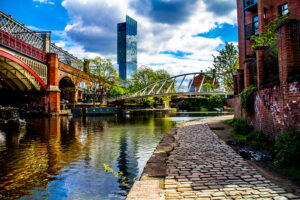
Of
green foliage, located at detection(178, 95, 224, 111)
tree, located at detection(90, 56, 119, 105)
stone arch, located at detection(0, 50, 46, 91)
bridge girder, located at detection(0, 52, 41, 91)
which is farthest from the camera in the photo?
green foliage, located at detection(178, 95, 224, 111)

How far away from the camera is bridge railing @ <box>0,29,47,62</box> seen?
26.7 metres

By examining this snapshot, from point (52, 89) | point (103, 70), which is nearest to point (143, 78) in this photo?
point (103, 70)

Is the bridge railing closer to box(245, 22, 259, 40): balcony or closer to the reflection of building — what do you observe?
box(245, 22, 259, 40): balcony

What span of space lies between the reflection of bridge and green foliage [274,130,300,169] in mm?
30506

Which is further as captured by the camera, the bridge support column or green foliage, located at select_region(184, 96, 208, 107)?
green foliage, located at select_region(184, 96, 208, 107)

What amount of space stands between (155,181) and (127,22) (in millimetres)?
198871

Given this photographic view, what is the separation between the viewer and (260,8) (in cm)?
1872

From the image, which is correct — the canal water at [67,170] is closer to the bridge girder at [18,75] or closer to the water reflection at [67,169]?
the water reflection at [67,169]

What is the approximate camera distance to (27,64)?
31.4 m

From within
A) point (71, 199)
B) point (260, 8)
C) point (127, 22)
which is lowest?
point (71, 199)

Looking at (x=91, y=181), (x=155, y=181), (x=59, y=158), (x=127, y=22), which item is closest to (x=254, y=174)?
(x=155, y=181)

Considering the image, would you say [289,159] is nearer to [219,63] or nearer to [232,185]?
[232,185]

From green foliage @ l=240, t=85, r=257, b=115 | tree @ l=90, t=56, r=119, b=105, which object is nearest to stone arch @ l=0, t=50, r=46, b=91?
tree @ l=90, t=56, r=119, b=105

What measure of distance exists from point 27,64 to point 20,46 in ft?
8.72
